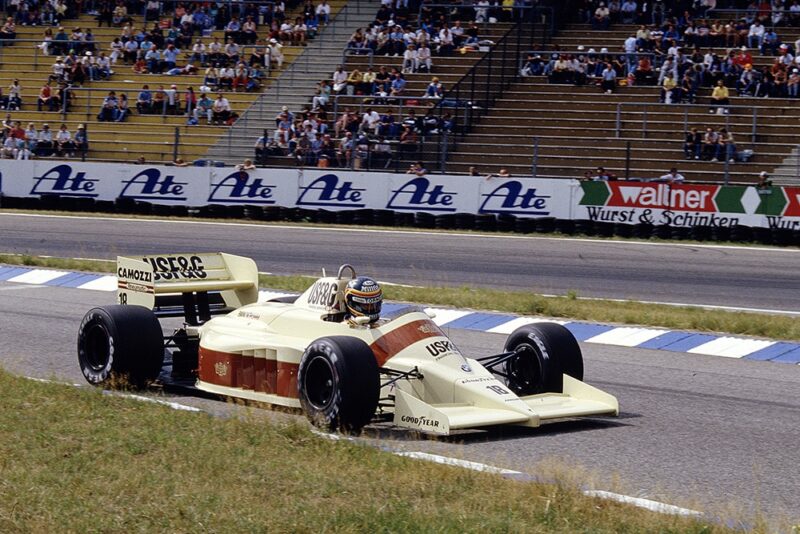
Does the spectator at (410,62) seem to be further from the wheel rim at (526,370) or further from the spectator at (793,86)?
the wheel rim at (526,370)

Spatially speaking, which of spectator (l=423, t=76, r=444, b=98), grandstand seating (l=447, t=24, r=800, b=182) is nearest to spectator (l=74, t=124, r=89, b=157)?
spectator (l=423, t=76, r=444, b=98)

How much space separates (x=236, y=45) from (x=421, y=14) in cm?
581

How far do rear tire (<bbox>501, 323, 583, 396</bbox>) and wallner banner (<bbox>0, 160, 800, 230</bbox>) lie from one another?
16.5m

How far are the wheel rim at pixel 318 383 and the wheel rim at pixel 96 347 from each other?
229cm

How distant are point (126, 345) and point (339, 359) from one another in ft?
7.94

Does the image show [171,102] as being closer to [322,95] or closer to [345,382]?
[322,95]

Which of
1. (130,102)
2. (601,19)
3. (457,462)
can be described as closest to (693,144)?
(601,19)

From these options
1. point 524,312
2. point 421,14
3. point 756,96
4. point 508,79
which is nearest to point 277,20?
point 421,14

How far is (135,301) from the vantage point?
11.1 meters

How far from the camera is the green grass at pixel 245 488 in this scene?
603cm

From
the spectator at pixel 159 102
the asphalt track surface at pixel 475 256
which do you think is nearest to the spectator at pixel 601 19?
the asphalt track surface at pixel 475 256

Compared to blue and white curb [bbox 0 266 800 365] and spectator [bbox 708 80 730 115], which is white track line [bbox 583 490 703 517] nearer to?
blue and white curb [bbox 0 266 800 365]

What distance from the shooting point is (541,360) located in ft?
31.6

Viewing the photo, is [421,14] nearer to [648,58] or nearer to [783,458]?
[648,58]
